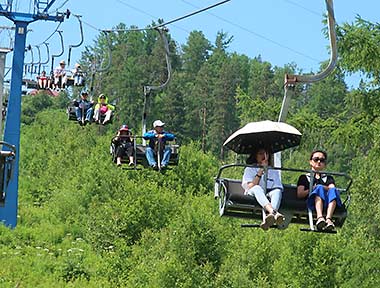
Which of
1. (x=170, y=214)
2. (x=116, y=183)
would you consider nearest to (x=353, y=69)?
(x=170, y=214)

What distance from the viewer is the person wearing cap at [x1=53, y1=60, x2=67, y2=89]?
94.6 feet

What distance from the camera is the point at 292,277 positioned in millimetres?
40781

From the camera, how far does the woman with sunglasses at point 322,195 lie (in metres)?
11.2

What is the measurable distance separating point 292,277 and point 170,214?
11.5 meters

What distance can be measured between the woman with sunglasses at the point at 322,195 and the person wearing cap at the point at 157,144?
5487 mm

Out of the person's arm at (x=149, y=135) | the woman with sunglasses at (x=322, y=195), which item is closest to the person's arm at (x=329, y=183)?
the woman with sunglasses at (x=322, y=195)

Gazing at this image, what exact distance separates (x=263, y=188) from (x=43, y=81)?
20.4 metres

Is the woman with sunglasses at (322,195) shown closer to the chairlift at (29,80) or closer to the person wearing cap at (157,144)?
the person wearing cap at (157,144)

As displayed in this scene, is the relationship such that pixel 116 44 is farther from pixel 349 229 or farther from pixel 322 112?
pixel 349 229

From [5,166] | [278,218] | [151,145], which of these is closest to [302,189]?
[278,218]

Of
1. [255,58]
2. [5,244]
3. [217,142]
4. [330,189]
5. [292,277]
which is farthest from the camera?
[255,58]

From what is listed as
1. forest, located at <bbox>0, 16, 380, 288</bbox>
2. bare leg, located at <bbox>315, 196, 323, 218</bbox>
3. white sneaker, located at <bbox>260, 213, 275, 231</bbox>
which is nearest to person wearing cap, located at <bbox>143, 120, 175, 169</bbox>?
forest, located at <bbox>0, 16, 380, 288</bbox>

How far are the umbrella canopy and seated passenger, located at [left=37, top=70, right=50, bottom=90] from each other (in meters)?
19.4

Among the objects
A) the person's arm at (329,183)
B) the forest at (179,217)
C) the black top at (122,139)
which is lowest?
the forest at (179,217)
